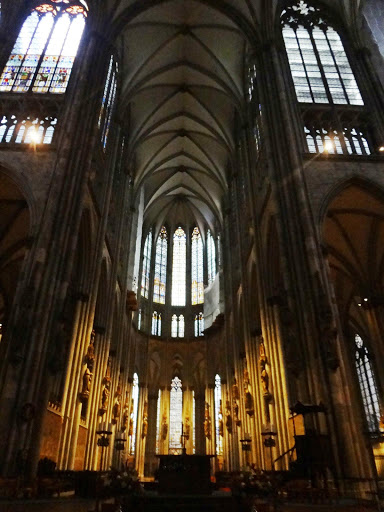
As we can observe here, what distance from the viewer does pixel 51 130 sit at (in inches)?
666

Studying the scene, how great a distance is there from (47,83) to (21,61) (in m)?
2.14

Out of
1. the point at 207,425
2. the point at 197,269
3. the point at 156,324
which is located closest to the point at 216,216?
the point at 197,269

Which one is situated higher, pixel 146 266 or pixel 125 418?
pixel 146 266

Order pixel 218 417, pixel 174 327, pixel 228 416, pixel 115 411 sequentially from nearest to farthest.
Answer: pixel 115 411
pixel 228 416
pixel 218 417
pixel 174 327

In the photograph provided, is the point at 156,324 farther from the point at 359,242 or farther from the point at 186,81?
the point at 359,242

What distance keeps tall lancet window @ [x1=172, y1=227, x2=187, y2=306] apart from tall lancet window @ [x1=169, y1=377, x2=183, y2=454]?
24.0 ft

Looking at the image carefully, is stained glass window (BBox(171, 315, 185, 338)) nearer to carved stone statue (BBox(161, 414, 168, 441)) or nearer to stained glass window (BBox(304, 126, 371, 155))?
carved stone statue (BBox(161, 414, 168, 441))

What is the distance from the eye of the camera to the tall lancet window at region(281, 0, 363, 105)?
19.3m

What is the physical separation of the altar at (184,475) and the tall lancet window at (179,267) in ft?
77.7

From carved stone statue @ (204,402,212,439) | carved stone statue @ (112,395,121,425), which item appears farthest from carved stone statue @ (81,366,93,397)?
carved stone statue @ (204,402,212,439)

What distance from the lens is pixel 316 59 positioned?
20781 mm

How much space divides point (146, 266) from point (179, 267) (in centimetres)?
348

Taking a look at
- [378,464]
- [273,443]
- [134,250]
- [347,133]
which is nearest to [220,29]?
[347,133]

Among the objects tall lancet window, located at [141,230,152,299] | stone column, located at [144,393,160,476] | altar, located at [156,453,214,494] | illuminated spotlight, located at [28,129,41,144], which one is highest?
tall lancet window, located at [141,230,152,299]
